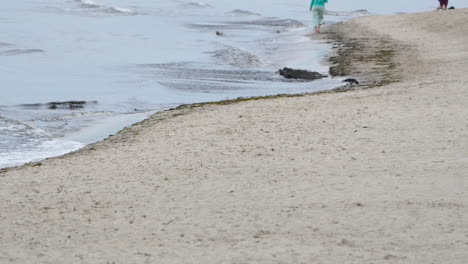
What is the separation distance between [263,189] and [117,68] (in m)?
11.8

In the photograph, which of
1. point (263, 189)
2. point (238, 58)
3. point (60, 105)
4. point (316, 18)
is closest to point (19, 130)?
point (60, 105)

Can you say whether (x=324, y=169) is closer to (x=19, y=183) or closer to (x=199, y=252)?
(x=199, y=252)

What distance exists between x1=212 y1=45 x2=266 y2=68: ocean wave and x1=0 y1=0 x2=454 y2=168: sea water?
30 millimetres

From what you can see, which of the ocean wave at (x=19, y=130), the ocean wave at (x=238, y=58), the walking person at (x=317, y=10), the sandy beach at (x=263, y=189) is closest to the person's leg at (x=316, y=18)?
the walking person at (x=317, y=10)

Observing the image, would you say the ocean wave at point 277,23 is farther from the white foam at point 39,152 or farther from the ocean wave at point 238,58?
the white foam at point 39,152

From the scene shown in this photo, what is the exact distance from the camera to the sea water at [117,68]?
1116 centimetres

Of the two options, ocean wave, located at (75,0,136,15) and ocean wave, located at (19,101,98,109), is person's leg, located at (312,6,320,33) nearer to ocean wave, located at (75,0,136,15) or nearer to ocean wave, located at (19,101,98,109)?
ocean wave, located at (75,0,136,15)

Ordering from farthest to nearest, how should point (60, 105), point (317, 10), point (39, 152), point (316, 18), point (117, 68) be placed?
1. point (316, 18)
2. point (317, 10)
3. point (117, 68)
4. point (60, 105)
5. point (39, 152)

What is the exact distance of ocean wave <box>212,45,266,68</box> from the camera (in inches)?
760

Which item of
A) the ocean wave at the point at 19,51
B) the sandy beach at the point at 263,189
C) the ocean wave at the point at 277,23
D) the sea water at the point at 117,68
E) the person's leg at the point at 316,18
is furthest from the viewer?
the ocean wave at the point at 277,23

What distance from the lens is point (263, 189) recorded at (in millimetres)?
6656

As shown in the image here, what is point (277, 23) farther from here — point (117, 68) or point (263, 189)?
point (263, 189)

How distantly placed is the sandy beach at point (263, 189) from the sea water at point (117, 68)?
1481 millimetres

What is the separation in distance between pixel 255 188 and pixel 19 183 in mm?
2204
